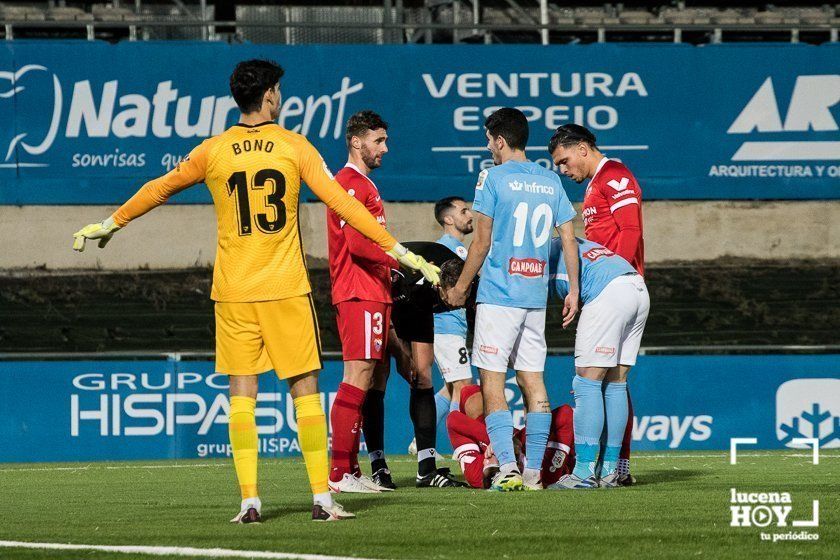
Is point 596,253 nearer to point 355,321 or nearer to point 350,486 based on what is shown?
point 355,321

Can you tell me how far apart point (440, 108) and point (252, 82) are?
1089cm

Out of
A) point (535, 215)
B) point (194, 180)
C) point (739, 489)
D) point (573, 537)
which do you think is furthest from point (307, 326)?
point (739, 489)

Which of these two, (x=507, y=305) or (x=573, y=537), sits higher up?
(x=507, y=305)

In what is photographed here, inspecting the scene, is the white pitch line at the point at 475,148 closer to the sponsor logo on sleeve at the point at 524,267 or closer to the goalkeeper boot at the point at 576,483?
the sponsor logo on sleeve at the point at 524,267

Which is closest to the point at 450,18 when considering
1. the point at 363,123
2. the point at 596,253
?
the point at 363,123

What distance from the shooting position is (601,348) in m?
7.45

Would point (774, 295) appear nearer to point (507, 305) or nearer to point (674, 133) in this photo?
point (674, 133)

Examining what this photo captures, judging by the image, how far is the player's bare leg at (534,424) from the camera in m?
7.26

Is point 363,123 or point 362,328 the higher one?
point 363,123

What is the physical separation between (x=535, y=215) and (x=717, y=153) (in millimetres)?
10242

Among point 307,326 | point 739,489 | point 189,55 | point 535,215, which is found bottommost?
point 739,489

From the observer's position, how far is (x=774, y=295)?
57.6 ft

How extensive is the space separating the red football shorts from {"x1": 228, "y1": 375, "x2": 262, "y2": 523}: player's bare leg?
4.84 ft

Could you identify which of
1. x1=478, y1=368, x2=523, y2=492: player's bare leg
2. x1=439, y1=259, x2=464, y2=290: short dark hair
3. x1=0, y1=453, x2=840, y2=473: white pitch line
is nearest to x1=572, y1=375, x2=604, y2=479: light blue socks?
x1=478, y1=368, x2=523, y2=492: player's bare leg
